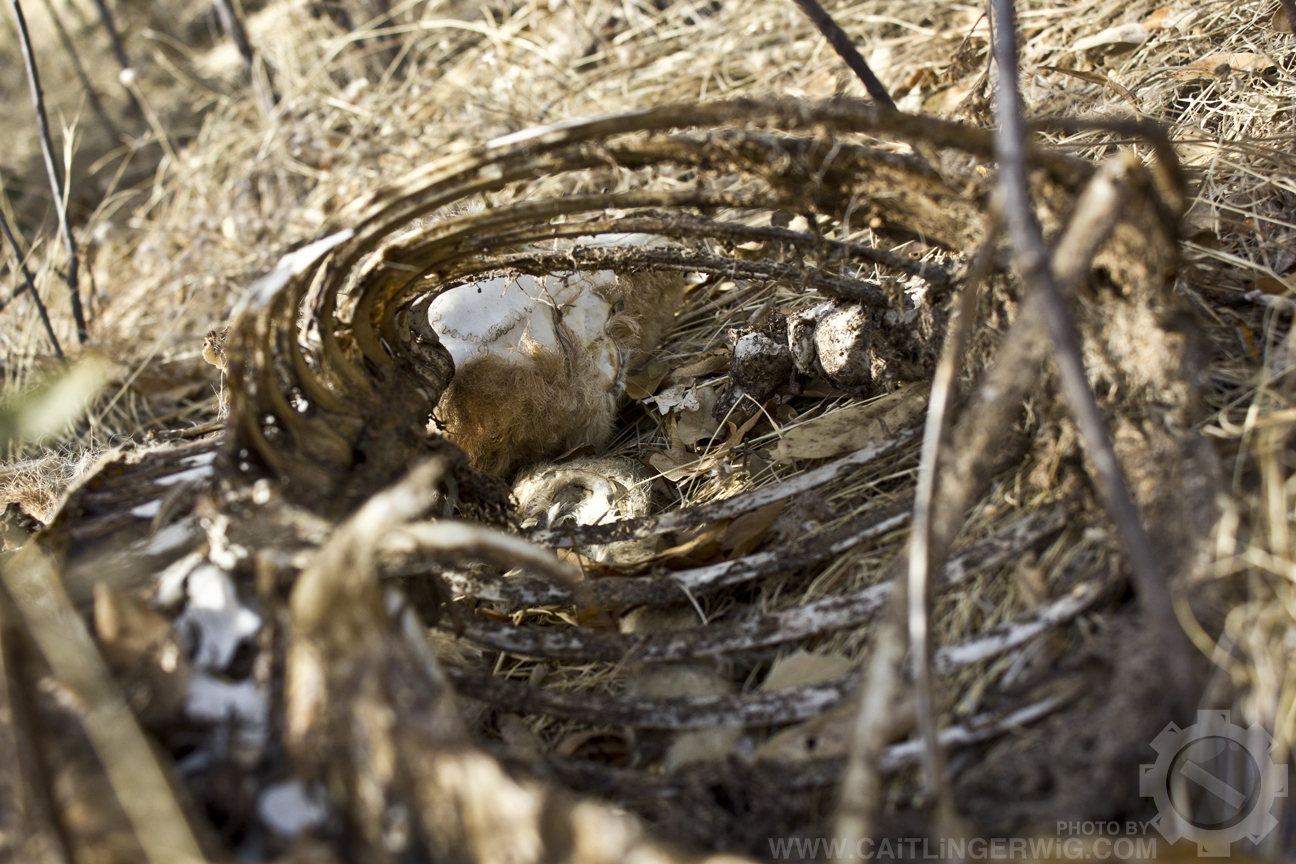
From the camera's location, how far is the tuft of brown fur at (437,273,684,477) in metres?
2.05

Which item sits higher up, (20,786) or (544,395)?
(20,786)

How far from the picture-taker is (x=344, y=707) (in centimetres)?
84

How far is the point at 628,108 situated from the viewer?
8.21 ft

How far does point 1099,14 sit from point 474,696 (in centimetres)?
273

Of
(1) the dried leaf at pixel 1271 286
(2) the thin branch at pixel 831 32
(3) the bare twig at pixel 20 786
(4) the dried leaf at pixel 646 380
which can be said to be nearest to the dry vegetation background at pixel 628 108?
(1) the dried leaf at pixel 1271 286

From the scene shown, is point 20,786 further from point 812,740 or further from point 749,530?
point 749,530

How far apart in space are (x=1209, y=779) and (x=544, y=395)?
1.63m

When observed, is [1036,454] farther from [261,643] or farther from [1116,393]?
[261,643]

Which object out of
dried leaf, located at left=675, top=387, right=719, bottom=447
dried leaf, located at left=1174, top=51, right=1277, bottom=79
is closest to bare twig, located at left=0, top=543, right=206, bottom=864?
dried leaf, located at left=675, top=387, right=719, bottom=447

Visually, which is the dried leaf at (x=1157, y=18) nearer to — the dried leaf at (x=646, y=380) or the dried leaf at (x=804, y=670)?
the dried leaf at (x=646, y=380)

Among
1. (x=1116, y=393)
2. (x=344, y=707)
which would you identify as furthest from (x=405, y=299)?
(x=1116, y=393)

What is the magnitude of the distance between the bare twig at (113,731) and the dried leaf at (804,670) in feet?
2.59

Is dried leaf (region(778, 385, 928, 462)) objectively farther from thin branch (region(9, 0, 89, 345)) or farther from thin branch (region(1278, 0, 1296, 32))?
thin branch (region(9, 0, 89, 345))

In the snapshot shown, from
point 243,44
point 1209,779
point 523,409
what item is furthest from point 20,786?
point 243,44
